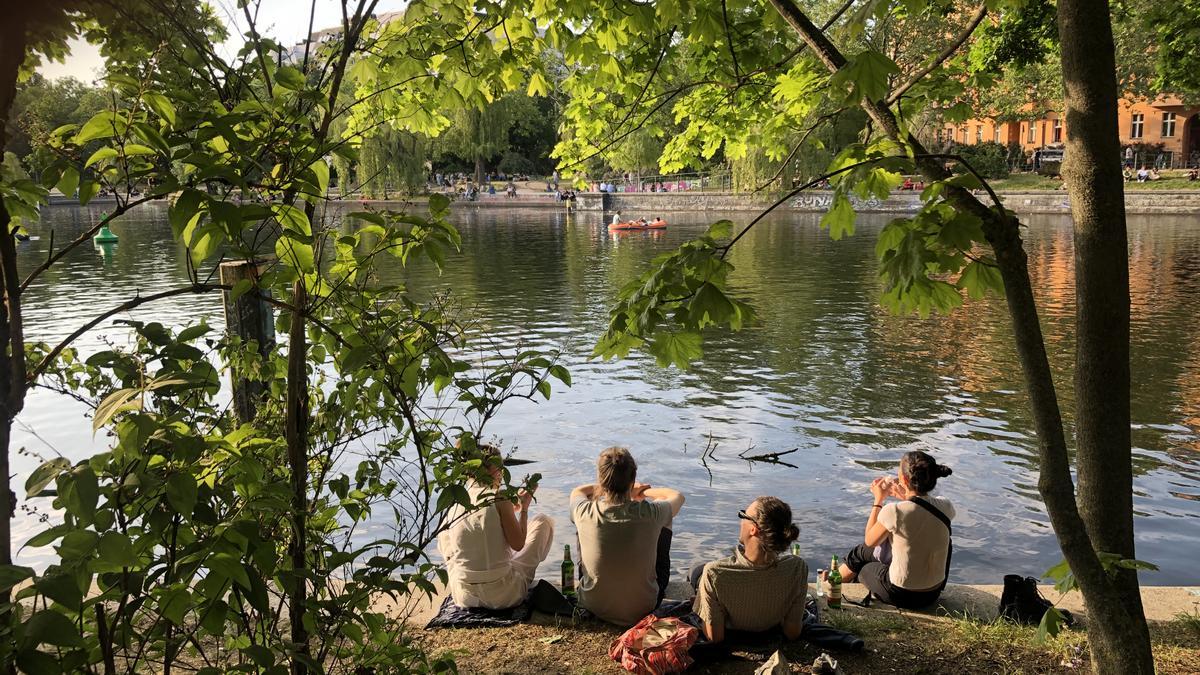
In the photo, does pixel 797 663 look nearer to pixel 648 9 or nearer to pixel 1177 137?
pixel 648 9

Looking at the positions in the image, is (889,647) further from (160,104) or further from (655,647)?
(160,104)

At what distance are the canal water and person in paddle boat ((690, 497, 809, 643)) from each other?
210cm

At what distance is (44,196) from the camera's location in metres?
2.10

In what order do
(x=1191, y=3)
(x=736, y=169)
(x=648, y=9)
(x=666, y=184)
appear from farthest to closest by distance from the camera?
(x=666, y=184)
(x=736, y=169)
(x=1191, y=3)
(x=648, y=9)

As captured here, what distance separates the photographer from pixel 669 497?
5527 mm

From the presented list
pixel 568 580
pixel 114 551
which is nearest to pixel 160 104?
pixel 114 551

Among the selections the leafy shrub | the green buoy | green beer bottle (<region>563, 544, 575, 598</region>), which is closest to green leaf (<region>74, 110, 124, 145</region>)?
green beer bottle (<region>563, 544, 575, 598</region>)

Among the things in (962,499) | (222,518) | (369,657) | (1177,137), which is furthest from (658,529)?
(1177,137)

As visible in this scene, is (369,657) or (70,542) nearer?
(70,542)

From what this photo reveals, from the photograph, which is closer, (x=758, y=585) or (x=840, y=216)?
(x=840, y=216)

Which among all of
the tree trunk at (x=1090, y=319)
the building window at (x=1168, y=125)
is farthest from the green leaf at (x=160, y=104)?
the building window at (x=1168, y=125)

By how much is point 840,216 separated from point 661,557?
2.82 metres

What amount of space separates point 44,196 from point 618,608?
351 cm

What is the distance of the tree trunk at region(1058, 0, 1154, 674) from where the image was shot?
290 cm
